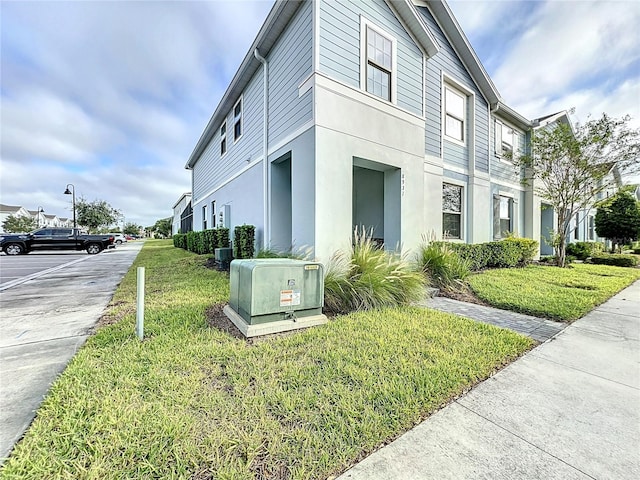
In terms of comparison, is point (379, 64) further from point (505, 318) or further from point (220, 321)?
point (220, 321)

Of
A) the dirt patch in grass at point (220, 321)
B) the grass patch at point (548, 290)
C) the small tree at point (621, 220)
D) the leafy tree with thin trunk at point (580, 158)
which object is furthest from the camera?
the small tree at point (621, 220)

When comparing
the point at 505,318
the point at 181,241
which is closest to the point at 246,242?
the point at 505,318

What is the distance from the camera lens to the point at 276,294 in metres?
3.62

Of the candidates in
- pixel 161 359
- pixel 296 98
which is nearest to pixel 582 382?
pixel 161 359

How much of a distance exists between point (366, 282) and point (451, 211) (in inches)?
242

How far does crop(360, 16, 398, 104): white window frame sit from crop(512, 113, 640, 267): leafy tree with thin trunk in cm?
708

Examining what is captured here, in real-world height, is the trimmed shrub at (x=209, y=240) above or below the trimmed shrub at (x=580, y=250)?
above

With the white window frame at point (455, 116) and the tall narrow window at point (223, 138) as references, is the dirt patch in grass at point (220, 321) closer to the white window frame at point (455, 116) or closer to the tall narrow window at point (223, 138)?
the white window frame at point (455, 116)

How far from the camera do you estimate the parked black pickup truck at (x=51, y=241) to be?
606 inches

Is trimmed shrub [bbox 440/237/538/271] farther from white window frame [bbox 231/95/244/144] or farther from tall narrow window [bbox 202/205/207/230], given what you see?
tall narrow window [bbox 202/205/207/230]

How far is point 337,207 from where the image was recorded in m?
5.72

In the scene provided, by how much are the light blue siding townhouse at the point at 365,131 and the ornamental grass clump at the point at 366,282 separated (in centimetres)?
51

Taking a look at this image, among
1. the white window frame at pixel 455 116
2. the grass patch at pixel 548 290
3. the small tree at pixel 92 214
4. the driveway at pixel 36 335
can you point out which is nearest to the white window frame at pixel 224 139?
the driveway at pixel 36 335

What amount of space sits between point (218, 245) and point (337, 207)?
6.94m
